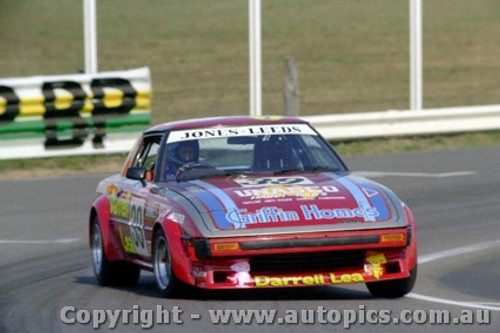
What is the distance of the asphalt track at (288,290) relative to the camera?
34.2ft

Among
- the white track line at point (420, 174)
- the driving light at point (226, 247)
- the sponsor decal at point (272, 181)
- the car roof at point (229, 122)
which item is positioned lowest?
the white track line at point (420, 174)

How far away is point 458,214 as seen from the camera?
1664 cm

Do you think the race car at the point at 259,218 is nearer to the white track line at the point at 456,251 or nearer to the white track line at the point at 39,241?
the white track line at the point at 456,251

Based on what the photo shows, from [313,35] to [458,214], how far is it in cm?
2781

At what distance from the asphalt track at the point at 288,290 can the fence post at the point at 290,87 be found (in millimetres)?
2471

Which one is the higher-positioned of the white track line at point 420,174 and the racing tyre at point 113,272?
the racing tyre at point 113,272

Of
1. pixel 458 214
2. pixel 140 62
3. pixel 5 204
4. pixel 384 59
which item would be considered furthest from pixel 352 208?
pixel 384 59

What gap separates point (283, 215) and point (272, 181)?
0.78m

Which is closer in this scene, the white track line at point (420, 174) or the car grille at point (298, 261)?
the car grille at point (298, 261)

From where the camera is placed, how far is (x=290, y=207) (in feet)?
35.0

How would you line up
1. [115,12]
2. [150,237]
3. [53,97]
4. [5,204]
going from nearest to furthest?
[150,237], [5,204], [53,97], [115,12]

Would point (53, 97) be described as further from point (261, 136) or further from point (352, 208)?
point (352, 208)

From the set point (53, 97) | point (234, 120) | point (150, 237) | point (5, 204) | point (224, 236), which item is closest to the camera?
point (224, 236)

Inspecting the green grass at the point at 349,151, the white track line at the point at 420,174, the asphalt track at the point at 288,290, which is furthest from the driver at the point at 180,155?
the green grass at the point at 349,151
